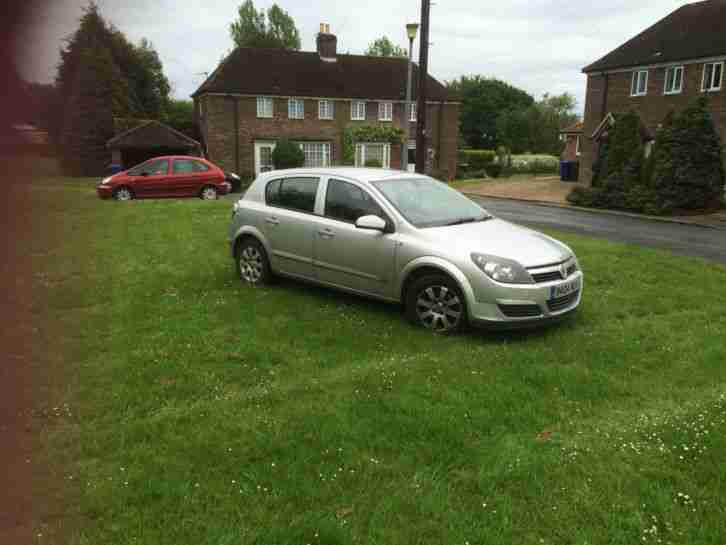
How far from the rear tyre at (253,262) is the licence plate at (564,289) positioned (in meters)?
4.08

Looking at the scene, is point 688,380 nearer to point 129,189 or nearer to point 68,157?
point 68,157

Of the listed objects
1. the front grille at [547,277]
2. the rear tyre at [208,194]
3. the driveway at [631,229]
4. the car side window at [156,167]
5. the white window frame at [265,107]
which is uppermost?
the white window frame at [265,107]

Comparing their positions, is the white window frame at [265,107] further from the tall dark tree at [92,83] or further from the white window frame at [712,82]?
the tall dark tree at [92,83]

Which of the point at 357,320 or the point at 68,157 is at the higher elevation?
the point at 68,157

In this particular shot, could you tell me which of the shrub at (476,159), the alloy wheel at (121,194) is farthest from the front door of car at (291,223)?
the shrub at (476,159)

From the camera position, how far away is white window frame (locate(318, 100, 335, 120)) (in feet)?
146

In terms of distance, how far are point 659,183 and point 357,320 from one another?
19250mm

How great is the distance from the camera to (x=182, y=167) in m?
21.4

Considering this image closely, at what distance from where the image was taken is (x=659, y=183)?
22.9m

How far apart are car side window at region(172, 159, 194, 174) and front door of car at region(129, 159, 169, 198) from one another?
0.27 meters

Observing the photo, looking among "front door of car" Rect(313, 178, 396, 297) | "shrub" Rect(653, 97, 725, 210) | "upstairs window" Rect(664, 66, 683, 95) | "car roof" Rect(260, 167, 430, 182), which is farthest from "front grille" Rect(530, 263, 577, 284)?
"upstairs window" Rect(664, 66, 683, 95)

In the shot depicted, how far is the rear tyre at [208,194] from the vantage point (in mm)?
21781

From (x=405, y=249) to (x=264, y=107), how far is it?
38008 mm

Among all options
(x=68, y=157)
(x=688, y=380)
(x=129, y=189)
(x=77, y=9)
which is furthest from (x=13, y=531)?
(x=129, y=189)
